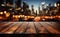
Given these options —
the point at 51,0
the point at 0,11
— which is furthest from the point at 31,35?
the point at 0,11

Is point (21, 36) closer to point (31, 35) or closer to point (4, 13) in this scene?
point (31, 35)

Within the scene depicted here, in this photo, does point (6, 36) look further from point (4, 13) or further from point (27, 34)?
point (4, 13)

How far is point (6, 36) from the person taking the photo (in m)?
3.78

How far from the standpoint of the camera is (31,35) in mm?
3783

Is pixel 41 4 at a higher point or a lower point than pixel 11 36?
higher

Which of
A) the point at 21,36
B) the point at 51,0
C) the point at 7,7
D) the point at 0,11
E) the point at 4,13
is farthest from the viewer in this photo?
the point at 7,7

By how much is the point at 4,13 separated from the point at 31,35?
1878cm

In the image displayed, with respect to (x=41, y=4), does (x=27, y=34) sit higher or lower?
lower

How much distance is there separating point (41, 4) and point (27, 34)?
11.1m

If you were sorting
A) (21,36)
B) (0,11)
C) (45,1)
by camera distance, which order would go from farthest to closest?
(0,11)
(45,1)
(21,36)

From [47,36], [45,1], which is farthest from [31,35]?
[45,1]

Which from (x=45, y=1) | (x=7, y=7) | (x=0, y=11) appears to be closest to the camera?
(x=45, y=1)

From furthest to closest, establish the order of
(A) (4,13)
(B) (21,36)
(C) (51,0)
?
(A) (4,13)
(C) (51,0)
(B) (21,36)

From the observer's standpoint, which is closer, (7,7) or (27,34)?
(27,34)
